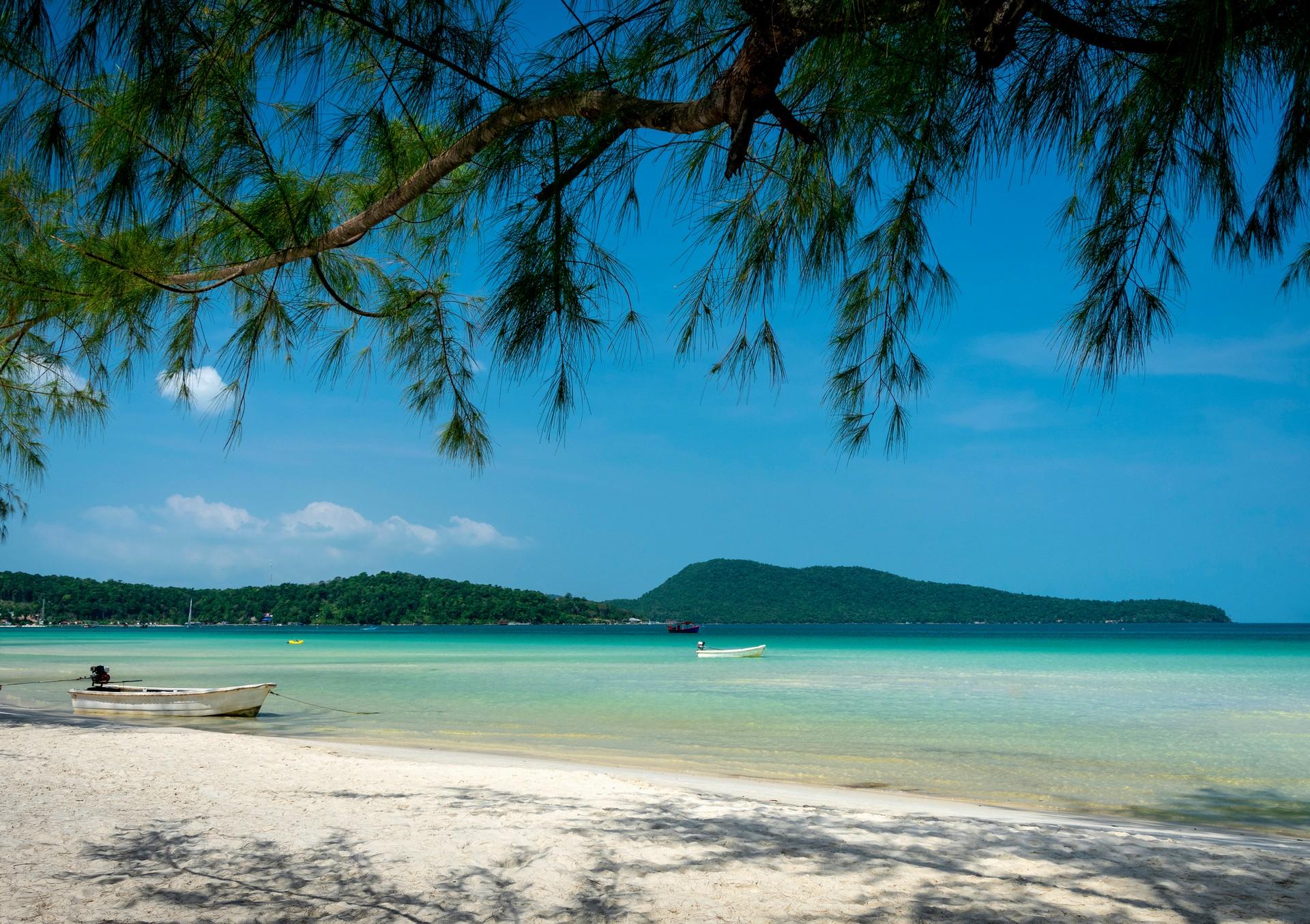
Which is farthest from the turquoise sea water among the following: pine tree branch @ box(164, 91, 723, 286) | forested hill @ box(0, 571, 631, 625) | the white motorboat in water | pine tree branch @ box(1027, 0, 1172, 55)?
forested hill @ box(0, 571, 631, 625)

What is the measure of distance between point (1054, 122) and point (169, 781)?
610cm

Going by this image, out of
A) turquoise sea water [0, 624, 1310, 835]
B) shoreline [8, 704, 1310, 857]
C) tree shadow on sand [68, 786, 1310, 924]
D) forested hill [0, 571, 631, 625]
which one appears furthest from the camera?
forested hill [0, 571, 631, 625]

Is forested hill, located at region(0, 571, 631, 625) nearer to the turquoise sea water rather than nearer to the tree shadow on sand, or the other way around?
the turquoise sea water

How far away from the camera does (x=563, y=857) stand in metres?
3.62

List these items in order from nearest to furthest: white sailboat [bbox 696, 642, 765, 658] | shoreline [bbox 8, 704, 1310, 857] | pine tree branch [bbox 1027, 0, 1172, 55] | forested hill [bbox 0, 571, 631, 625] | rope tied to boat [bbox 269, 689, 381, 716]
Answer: pine tree branch [bbox 1027, 0, 1172, 55]
shoreline [bbox 8, 704, 1310, 857]
rope tied to boat [bbox 269, 689, 381, 716]
white sailboat [bbox 696, 642, 765, 658]
forested hill [bbox 0, 571, 631, 625]

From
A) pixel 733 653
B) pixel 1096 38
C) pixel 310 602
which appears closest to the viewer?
pixel 1096 38

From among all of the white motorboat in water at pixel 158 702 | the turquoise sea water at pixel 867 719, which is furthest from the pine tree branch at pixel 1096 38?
the white motorboat in water at pixel 158 702

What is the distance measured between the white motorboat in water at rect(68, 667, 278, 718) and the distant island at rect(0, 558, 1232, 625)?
93.7m

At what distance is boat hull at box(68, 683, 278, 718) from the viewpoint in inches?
436

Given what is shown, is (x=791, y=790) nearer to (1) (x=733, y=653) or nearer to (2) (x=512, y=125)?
(2) (x=512, y=125)

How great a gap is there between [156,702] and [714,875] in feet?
34.2

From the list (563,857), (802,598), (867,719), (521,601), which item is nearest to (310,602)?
(521,601)

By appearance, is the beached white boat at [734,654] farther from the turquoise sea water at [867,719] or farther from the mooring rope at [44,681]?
the mooring rope at [44,681]

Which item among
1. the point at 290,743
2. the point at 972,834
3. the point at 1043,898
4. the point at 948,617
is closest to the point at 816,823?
the point at 972,834
